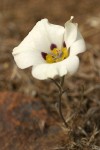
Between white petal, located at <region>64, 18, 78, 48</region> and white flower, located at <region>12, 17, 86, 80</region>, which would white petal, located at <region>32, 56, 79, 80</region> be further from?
white petal, located at <region>64, 18, 78, 48</region>

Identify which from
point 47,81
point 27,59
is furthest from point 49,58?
point 47,81

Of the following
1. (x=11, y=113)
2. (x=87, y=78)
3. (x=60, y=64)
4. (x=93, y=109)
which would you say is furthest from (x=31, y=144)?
(x=87, y=78)

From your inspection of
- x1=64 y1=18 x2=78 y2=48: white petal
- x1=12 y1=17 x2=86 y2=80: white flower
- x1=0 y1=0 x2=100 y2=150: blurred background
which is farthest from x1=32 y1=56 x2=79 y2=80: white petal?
x1=0 y1=0 x2=100 y2=150: blurred background

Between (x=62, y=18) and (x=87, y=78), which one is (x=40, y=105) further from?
(x=62, y=18)

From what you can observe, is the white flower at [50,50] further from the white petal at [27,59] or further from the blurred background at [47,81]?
the blurred background at [47,81]

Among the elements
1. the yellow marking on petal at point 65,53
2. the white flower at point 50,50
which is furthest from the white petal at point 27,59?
the yellow marking on petal at point 65,53
